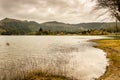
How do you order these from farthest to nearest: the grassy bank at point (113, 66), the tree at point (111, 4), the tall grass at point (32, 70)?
1. the tree at point (111, 4)
2. the tall grass at point (32, 70)
3. the grassy bank at point (113, 66)

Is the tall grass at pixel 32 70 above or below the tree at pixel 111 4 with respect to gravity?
below

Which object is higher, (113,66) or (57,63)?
(113,66)

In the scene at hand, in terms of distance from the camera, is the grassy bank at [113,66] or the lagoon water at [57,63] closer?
the grassy bank at [113,66]

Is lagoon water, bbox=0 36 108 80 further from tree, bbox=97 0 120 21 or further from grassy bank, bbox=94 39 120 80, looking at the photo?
tree, bbox=97 0 120 21

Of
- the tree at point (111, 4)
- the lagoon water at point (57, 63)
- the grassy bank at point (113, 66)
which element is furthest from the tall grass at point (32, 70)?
the tree at point (111, 4)

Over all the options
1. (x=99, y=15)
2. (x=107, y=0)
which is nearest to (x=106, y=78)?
(x=107, y=0)

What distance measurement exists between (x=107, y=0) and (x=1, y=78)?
21923 mm

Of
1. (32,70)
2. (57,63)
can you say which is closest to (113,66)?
(57,63)

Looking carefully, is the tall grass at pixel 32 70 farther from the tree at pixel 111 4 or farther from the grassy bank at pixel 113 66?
the tree at pixel 111 4

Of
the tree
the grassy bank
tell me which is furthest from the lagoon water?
the tree

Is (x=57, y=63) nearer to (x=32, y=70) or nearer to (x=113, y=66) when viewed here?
(x=32, y=70)

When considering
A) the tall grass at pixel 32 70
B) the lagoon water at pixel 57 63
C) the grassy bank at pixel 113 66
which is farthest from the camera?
the lagoon water at pixel 57 63

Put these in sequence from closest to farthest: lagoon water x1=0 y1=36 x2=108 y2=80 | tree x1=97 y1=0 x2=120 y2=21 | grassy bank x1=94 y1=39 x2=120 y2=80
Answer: grassy bank x1=94 y1=39 x2=120 y2=80, lagoon water x1=0 y1=36 x2=108 y2=80, tree x1=97 y1=0 x2=120 y2=21

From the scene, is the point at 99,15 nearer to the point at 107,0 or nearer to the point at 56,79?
the point at 107,0
